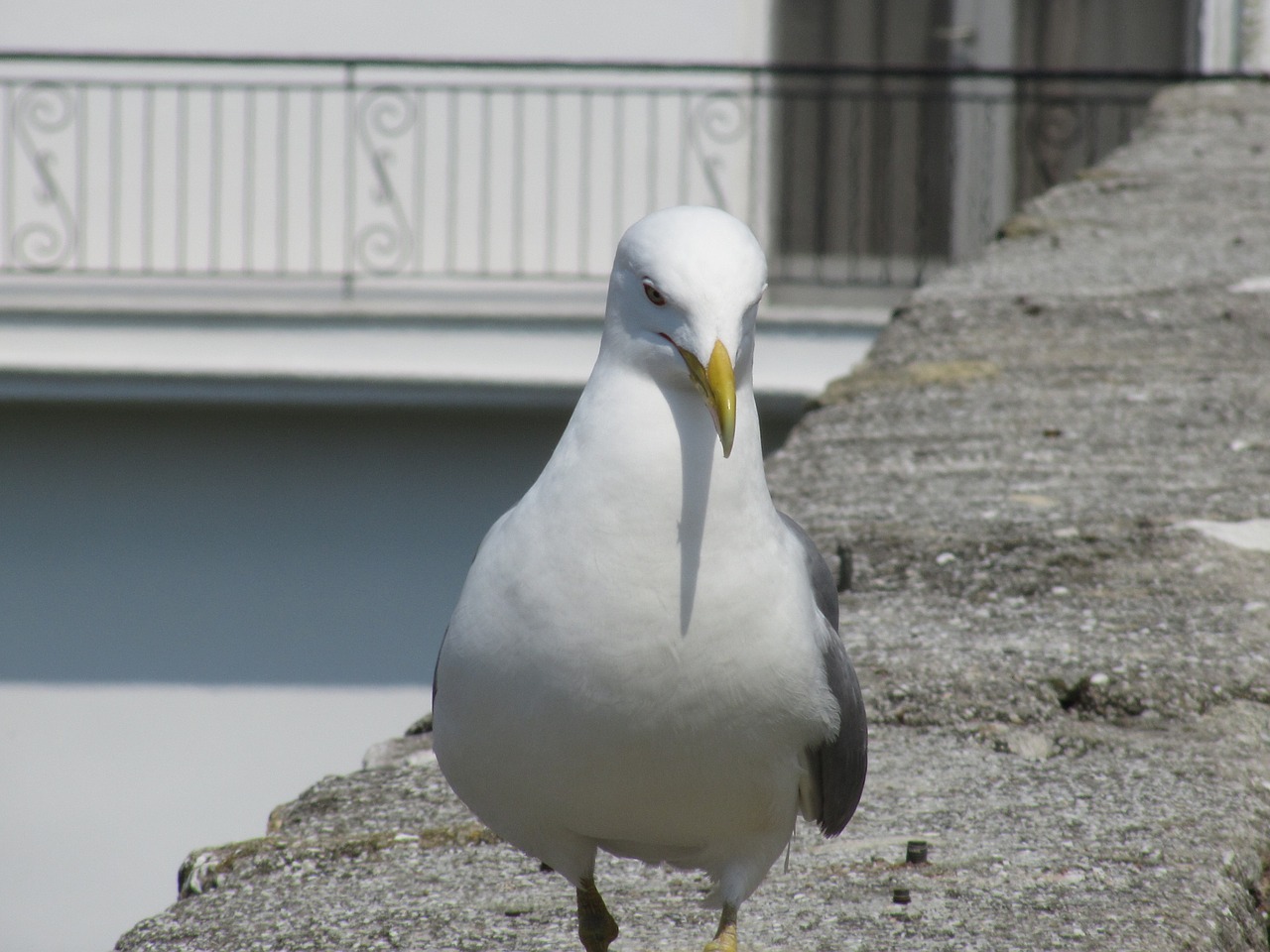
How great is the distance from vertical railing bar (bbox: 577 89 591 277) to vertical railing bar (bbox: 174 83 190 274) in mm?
2083

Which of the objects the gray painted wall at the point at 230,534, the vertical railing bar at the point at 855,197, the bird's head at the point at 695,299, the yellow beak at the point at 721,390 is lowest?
the gray painted wall at the point at 230,534

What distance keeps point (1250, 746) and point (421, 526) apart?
6.31 meters

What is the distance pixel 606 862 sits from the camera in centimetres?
204

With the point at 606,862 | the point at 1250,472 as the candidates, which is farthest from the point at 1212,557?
the point at 606,862

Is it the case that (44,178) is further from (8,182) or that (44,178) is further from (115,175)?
(115,175)

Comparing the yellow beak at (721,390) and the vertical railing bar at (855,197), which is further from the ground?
the yellow beak at (721,390)

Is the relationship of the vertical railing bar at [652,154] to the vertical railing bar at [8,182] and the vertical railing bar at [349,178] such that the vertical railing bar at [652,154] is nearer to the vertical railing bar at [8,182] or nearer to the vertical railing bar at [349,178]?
the vertical railing bar at [349,178]

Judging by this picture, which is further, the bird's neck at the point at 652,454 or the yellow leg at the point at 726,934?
the yellow leg at the point at 726,934

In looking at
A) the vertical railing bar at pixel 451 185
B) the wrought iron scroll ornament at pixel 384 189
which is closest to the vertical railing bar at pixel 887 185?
the vertical railing bar at pixel 451 185

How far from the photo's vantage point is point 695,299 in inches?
54.6

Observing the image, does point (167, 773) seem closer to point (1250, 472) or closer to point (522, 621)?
point (1250, 472)

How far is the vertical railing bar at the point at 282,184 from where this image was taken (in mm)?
8633

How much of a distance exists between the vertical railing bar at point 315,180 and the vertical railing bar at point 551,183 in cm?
122

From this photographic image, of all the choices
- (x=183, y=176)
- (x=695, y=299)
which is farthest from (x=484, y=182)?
(x=695, y=299)
